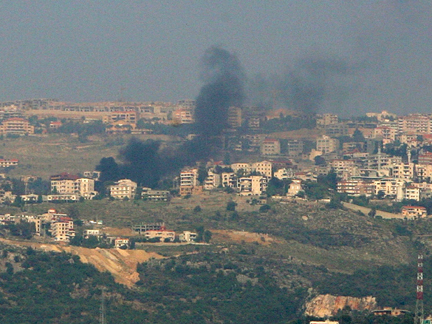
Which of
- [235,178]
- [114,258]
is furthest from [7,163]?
Result: [114,258]

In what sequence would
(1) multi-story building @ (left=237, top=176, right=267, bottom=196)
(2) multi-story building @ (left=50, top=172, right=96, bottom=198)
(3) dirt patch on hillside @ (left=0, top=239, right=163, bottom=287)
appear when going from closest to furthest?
(3) dirt patch on hillside @ (left=0, top=239, right=163, bottom=287) → (1) multi-story building @ (left=237, top=176, right=267, bottom=196) → (2) multi-story building @ (left=50, top=172, right=96, bottom=198)

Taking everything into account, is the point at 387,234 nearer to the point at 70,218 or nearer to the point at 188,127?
the point at 70,218

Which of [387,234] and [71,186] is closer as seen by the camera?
[387,234]

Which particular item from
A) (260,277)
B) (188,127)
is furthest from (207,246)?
(188,127)

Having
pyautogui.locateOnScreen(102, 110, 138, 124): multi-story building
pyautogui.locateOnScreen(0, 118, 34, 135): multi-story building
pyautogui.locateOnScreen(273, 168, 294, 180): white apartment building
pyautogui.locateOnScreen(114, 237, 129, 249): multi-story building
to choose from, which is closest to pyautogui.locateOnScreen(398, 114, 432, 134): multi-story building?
pyautogui.locateOnScreen(102, 110, 138, 124): multi-story building

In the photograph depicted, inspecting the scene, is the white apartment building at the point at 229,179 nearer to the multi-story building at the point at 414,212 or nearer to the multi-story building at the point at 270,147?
the multi-story building at the point at 414,212

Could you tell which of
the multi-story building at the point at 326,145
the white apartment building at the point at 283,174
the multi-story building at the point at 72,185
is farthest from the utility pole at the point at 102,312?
the multi-story building at the point at 326,145

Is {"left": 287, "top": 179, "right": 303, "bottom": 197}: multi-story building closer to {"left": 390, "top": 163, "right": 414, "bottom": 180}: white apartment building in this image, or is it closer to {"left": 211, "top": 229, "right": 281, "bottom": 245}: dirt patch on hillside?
{"left": 211, "top": 229, "right": 281, "bottom": 245}: dirt patch on hillside
